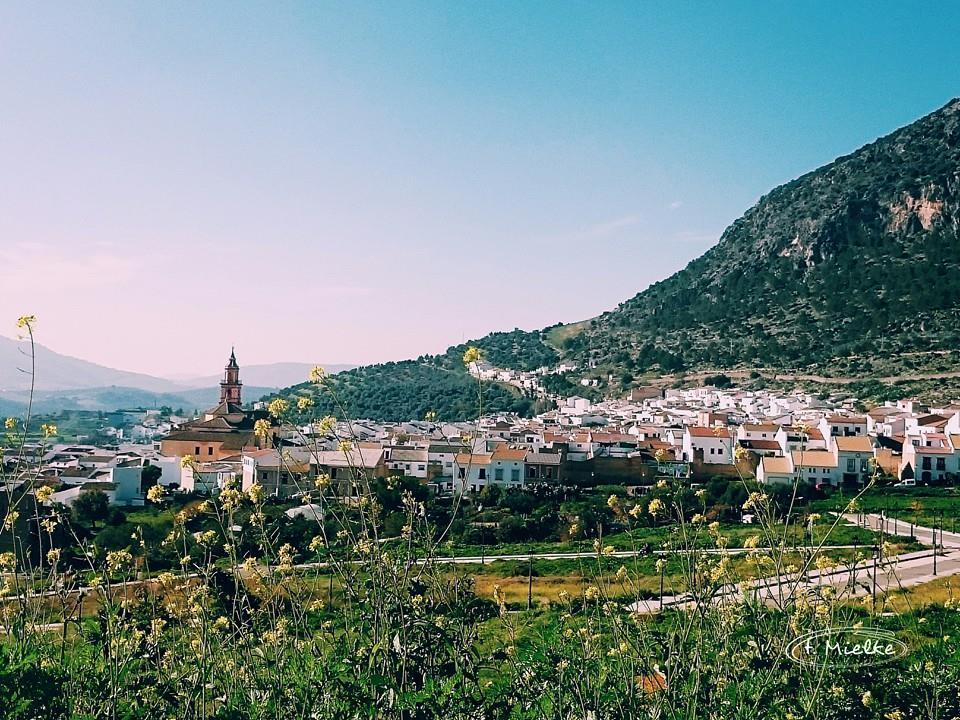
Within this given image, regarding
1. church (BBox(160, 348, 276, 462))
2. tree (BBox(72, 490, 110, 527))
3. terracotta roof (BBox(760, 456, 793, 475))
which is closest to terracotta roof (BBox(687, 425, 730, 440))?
terracotta roof (BBox(760, 456, 793, 475))

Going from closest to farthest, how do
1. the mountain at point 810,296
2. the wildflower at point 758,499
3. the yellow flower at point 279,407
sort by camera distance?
1. the wildflower at point 758,499
2. the yellow flower at point 279,407
3. the mountain at point 810,296

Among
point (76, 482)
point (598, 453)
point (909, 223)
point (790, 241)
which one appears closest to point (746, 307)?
point (790, 241)

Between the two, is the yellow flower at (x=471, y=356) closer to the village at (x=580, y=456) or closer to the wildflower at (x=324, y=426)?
the wildflower at (x=324, y=426)

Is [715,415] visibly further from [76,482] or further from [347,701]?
[347,701]

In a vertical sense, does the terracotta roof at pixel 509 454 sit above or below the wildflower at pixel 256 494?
below

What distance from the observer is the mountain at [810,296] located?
6112cm

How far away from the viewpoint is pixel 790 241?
7775 cm

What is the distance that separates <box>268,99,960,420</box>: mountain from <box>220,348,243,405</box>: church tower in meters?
16.8

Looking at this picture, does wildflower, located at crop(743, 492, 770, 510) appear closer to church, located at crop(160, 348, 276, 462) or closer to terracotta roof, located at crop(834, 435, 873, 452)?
terracotta roof, located at crop(834, 435, 873, 452)

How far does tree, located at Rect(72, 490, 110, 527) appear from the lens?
2350 centimetres

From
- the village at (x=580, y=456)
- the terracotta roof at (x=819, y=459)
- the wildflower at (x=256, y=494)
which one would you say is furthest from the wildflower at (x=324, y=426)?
the terracotta roof at (x=819, y=459)

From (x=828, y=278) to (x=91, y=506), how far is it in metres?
60.4
